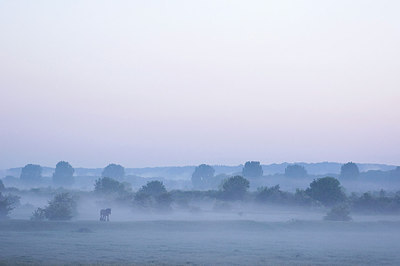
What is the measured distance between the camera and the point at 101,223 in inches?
2256

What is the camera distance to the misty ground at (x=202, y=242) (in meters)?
33.5

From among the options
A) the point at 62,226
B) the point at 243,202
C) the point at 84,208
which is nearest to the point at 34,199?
the point at 84,208

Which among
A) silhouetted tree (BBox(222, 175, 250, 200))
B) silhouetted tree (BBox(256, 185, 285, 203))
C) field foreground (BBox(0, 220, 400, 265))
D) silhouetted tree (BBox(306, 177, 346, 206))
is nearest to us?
field foreground (BBox(0, 220, 400, 265))

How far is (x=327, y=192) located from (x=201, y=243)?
1900 inches

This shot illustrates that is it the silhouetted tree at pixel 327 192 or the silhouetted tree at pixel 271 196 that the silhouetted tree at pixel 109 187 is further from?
the silhouetted tree at pixel 327 192

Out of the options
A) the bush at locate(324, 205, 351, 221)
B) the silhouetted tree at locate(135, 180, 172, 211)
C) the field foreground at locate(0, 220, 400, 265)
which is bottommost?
the field foreground at locate(0, 220, 400, 265)

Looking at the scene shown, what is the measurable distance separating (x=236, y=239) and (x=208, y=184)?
479 ft

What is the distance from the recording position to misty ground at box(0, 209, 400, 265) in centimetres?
3347

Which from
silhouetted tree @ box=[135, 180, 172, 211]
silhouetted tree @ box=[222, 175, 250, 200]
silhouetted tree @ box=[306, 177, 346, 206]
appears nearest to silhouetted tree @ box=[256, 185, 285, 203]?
silhouetted tree @ box=[222, 175, 250, 200]

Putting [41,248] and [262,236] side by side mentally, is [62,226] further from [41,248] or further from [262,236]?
[262,236]

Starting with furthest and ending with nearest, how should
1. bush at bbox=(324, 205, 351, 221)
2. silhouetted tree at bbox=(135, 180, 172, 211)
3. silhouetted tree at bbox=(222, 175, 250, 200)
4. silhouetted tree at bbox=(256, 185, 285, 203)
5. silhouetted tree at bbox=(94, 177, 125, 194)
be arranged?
silhouetted tree at bbox=(94, 177, 125, 194) < silhouetted tree at bbox=(222, 175, 250, 200) < silhouetted tree at bbox=(256, 185, 285, 203) < silhouetted tree at bbox=(135, 180, 172, 211) < bush at bbox=(324, 205, 351, 221)

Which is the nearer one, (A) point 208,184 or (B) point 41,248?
(B) point 41,248

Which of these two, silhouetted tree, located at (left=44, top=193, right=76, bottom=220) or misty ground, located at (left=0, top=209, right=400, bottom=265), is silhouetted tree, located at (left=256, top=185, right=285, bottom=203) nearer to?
misty ground, located at (left=0, top=209, right=400, bottom=265)

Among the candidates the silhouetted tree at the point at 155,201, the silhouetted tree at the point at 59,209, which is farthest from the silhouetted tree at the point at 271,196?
the silhouetted tree at the point at 59,209
